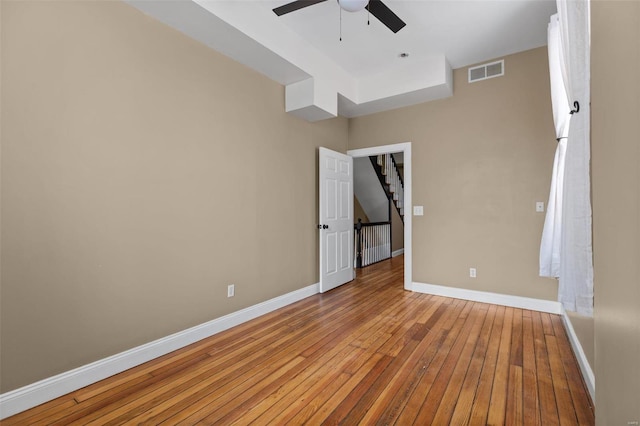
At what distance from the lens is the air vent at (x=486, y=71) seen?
3.66 m

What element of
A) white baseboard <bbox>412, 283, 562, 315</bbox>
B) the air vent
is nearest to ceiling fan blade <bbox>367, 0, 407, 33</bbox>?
the air vent

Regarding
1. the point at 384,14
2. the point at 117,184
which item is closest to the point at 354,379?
the point at 117,184

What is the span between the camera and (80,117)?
6.60 ft

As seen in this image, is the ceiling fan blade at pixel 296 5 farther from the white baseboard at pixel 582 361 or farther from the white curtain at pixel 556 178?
the white baseboard at pixel 582 361

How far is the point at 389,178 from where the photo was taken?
7289 millimetres

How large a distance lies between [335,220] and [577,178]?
10.1ft

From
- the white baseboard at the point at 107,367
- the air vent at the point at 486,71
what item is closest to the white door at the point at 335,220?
the white baseboard at the point at 107,367

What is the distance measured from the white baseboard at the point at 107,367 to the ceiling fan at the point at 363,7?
2906mm

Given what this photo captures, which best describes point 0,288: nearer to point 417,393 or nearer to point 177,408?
point 177,408

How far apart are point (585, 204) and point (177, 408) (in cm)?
265

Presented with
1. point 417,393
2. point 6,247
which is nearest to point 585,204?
point 417,393

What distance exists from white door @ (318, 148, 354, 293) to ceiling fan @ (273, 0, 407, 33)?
192 centimetres

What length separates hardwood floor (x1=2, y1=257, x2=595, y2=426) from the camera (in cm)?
171

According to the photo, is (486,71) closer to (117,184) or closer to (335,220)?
(335,220)
